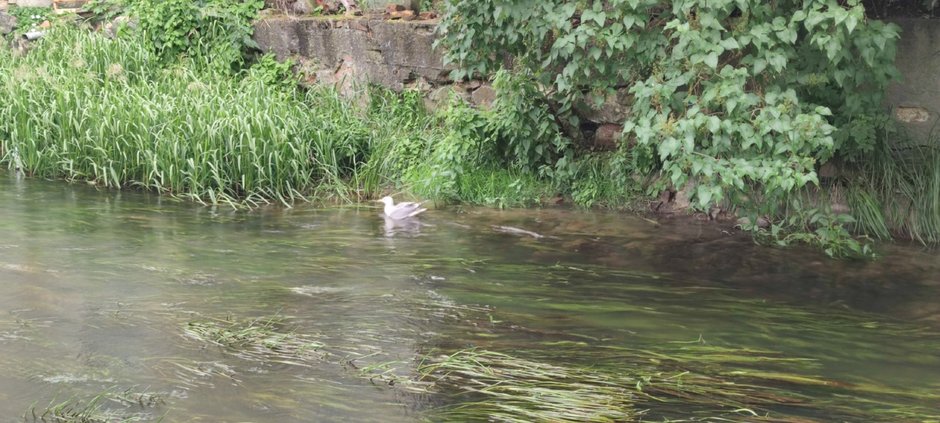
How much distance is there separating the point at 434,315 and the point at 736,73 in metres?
2.36

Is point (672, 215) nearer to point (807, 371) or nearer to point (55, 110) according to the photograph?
point (807, 371)

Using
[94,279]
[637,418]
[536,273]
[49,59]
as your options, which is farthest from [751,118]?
[49,59]

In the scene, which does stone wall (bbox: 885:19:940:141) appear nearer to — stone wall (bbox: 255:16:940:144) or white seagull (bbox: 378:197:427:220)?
stone wall (bbox: 255:16:940:144)

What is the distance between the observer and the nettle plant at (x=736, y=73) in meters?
6.14

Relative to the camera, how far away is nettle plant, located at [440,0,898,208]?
614 cm

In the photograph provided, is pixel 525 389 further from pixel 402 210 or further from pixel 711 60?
pixel 402 210

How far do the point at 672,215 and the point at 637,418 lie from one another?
13.6 ft

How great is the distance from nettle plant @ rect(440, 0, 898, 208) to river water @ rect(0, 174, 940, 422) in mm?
743

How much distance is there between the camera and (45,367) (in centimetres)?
462

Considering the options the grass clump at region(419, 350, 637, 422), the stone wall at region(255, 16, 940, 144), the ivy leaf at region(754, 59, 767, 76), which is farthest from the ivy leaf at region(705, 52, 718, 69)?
the grass clump at region(419, 350, 637, 422)

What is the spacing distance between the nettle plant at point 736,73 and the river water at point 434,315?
74 cm

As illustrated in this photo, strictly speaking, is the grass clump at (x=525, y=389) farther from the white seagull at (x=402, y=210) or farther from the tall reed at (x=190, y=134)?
the tall reed at (x=190, y=134)

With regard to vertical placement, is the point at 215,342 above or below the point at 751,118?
below

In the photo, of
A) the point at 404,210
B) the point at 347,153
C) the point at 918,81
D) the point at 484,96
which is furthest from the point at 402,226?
the point at 918,81
